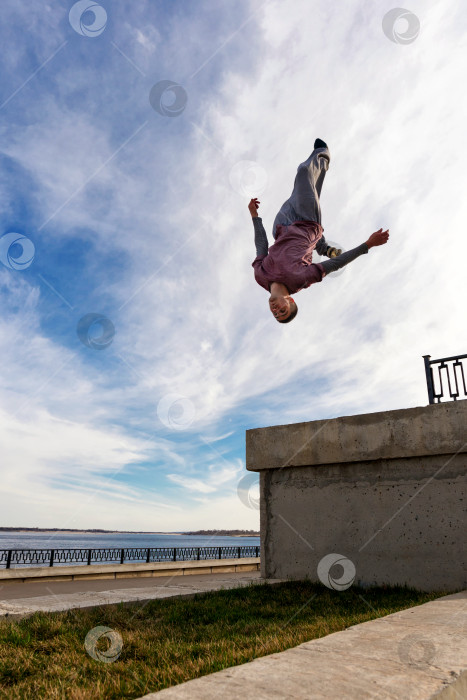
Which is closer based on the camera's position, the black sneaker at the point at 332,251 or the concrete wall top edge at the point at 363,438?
the concrete wall top edge at the point at 363,438

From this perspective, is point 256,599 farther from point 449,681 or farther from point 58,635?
point 449,681

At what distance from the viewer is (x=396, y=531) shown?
7457mm

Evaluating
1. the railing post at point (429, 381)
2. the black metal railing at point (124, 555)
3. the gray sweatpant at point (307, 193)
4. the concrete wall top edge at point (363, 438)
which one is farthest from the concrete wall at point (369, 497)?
the black metal railing at point (124, 555)

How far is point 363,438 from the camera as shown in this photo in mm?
7879

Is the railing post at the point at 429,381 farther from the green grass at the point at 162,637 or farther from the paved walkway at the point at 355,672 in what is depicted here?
the paved walkway at the point at 355,672

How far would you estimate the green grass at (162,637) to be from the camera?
2875 millimetres

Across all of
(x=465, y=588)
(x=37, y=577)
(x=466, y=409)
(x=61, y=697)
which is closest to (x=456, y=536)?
(x=465, y=588)

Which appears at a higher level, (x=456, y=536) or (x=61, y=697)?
(x=456, y=536)

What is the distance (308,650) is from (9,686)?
1866 millimetres

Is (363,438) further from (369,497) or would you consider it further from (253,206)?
(253,206)

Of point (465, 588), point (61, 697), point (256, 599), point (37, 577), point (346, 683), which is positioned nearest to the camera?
point (346, 683)

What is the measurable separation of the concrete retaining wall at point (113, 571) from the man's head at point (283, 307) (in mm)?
10116

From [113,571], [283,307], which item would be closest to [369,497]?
[283,307]

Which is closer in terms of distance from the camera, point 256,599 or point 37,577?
point 256,599
